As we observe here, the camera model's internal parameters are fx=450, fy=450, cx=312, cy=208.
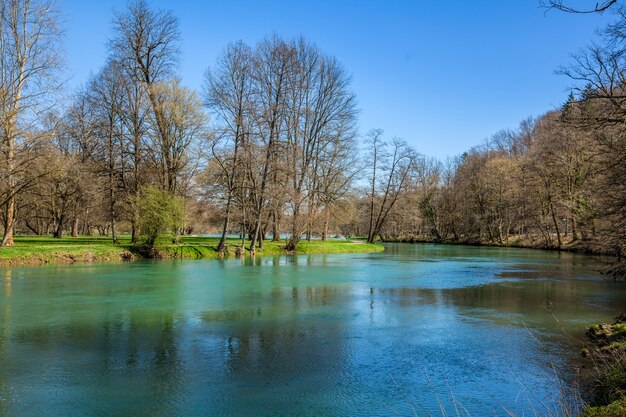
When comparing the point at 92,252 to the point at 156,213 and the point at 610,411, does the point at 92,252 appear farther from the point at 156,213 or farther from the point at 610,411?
the point at 610,411

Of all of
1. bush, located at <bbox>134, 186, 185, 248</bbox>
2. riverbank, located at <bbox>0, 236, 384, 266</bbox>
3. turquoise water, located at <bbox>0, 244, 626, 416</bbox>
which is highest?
bush, located at <bbox>134, 186, 185, 248</bbox>

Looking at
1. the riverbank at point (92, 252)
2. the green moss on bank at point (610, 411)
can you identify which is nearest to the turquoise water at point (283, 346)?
the green moss on bank at point (610, 411)

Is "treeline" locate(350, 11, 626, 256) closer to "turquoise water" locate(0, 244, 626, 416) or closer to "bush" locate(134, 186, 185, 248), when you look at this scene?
"turquoise water" locate(0, 244, 626, 416)

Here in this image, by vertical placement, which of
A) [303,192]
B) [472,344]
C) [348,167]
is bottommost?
[472,344]

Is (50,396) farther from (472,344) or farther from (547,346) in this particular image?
(547,346)

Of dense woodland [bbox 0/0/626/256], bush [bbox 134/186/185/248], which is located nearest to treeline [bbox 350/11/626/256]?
dense woodland [bbox 0/0/626/256]

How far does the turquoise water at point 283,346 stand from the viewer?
589 centimetres

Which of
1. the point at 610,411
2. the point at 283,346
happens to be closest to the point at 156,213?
the point at 283,346

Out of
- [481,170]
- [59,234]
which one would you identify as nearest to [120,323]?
[59,234]

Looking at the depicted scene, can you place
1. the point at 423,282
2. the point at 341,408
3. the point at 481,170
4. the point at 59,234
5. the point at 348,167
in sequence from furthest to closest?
the point at 481,170 → the point at 348,167 → the point at 59,234 → the point at 423,282 → the point at 341,408

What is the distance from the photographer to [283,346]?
27.7ft

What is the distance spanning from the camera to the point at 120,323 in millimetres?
10180

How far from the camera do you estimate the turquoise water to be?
589 centimetres

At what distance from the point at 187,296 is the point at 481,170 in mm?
48791
